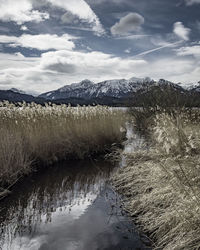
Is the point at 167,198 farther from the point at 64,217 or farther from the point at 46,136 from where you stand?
the point at 46,136

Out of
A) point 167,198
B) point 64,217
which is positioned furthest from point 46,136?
point 167,198

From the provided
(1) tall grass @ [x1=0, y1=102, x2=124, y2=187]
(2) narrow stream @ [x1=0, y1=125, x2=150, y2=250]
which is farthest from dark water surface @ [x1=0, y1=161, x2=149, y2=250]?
(1) tall grass @ [x1=0, y1=102, x2=124, y2=187]

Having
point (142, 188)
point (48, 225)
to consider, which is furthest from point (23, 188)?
point (142, 188)

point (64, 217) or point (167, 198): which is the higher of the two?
point (167, 198)

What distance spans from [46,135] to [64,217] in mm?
3842

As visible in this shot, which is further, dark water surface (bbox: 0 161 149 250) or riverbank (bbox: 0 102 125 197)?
riverbank (bbox: 0 102 125 197)

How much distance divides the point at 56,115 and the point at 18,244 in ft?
19.7

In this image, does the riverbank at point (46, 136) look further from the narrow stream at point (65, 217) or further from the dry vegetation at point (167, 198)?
the dry vegetation at point (167, 198)

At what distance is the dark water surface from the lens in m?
3.64

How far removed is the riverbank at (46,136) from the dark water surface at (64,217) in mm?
644

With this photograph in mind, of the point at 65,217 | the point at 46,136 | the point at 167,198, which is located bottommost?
the point at 65,217

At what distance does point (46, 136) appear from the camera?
7793mm

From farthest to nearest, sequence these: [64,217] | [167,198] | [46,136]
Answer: [46,136]
[64,217]
[167,198]

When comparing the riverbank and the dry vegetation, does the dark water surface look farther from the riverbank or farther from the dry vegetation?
the riverbank
